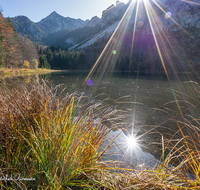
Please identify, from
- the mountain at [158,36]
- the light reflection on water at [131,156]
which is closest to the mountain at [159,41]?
the mountain at [158,36]

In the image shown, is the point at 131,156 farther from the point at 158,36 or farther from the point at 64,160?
the point at 158,36

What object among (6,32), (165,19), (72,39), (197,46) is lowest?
(197,46)

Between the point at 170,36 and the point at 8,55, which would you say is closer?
the point at 8,55

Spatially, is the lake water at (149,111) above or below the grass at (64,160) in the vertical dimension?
below

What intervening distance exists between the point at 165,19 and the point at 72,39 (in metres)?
92.1

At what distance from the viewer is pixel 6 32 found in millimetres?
Answer: 21453

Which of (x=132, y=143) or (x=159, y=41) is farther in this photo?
(x=159, y=41)

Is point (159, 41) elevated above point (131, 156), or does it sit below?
above

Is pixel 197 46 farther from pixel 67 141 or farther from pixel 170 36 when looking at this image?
pixel 67 141

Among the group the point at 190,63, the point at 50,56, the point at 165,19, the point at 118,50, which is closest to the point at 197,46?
the point at 190,63

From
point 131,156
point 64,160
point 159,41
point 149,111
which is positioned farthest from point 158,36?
point 64,160

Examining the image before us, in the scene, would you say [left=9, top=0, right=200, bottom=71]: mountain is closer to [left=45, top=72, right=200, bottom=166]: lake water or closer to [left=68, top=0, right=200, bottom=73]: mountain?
[left=68, top=0, right=200, bottom=73]: mountain

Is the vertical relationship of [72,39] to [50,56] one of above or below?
above

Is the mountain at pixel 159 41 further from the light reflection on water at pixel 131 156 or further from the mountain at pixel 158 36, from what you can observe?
the light reflection on water at pixel 131 156
